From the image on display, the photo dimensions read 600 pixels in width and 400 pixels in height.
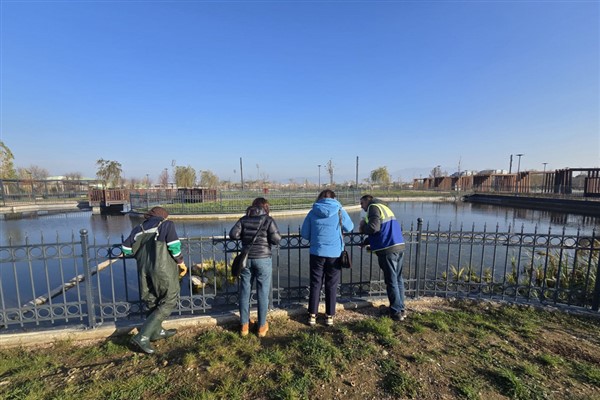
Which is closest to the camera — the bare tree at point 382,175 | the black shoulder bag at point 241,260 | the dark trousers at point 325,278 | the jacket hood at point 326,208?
the black shoulder bag at point 241,260

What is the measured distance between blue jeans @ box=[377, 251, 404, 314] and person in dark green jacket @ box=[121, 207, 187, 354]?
2696 mm

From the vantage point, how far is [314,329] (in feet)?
12.1

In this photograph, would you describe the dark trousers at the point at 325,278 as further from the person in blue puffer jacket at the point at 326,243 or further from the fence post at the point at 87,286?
the fence post at the point at 87,286

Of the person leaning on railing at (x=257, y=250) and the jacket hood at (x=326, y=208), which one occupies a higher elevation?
the jacket hood at (x=326, y=208)

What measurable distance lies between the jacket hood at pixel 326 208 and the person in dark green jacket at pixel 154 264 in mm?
1756

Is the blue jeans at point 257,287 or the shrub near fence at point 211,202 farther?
the shrub near fence at point 211,202

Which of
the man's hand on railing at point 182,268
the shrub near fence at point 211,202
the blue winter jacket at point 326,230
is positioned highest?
the blue winter jacket at point 326,230

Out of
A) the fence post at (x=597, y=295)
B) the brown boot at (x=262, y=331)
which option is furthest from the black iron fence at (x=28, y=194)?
the fence post at (x=597, y=295)

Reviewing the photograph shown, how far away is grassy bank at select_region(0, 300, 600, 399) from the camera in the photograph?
2494mm

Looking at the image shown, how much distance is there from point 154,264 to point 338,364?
2275mm

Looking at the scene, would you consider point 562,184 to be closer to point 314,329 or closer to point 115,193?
point 314,329

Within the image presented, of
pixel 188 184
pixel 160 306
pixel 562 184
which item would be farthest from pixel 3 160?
pixel 562 184

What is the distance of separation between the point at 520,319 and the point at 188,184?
41.4 m

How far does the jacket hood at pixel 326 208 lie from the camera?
360 cm
